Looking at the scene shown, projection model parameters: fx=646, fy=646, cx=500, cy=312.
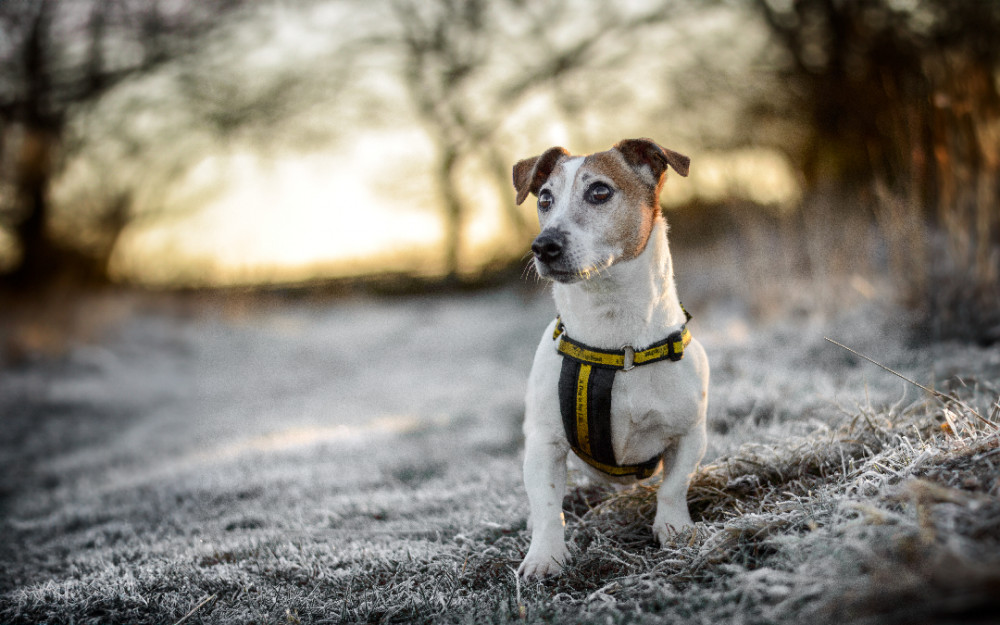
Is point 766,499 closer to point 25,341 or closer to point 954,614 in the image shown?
point 954,614

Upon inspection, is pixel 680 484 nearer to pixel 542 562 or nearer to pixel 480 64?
pixel 542 562

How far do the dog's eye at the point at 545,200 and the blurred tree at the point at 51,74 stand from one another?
38.6 ft

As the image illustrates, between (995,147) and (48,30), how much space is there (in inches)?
513

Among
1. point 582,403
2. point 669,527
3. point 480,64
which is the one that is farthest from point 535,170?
point 480,64

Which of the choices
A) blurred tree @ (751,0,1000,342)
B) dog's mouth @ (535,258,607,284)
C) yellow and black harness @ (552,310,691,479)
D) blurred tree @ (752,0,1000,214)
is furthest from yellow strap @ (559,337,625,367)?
blurred tree @ (752,0,1000,214)

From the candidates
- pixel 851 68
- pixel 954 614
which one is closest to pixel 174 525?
pixel 954 614

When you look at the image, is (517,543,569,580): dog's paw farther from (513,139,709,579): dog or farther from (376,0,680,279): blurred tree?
(376,0,680,279): blurred tree

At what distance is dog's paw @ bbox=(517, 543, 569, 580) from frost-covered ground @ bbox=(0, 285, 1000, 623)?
0.07 meters

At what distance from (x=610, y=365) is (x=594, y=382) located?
0.08 metres

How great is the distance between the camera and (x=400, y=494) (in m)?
3.34

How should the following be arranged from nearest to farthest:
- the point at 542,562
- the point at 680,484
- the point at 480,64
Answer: the point at 542,562 < the point at 680,484 < the point at 480,64

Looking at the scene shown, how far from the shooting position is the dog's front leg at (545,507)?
2088 mm

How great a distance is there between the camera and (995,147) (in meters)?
4.62

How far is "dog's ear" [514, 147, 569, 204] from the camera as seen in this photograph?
2559mm
